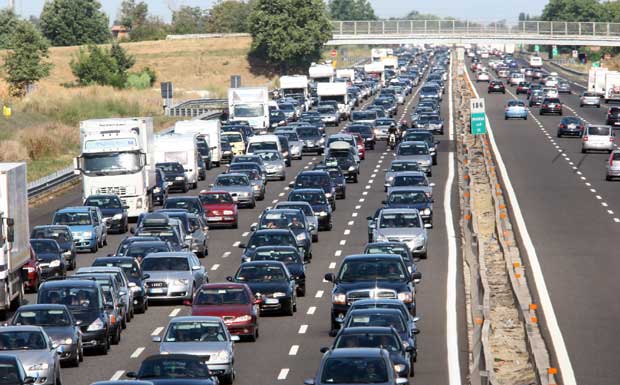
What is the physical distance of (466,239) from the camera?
48750mm

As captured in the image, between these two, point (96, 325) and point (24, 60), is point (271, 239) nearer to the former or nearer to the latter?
point (96, 325)

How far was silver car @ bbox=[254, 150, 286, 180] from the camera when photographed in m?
73.8

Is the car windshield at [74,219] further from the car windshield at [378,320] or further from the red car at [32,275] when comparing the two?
the car windshield at [378,320]

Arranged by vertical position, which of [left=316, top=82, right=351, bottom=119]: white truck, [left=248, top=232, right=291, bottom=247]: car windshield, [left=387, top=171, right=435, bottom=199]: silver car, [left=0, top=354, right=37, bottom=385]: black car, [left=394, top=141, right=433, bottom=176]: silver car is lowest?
[left=316, top=82, right=351, bottom=119]: white truck

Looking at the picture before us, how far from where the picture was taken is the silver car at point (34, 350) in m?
27.2

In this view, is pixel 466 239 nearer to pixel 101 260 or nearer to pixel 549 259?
pixel 549 259

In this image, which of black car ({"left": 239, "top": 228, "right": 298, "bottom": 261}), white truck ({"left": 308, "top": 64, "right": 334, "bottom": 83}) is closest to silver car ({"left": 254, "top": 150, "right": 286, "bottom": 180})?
black car ({"left": 239, "top": 228, "right": 298, "bottom": 261})

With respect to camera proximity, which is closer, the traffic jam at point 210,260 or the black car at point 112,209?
the traffic jam at point 210,260

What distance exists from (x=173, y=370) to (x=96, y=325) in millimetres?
7624

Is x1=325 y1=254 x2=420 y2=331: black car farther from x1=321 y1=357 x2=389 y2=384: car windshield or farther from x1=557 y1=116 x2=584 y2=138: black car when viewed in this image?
x1=557 y1=116 x2=584 y2=138: black car

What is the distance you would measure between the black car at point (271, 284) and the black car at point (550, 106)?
268 ft

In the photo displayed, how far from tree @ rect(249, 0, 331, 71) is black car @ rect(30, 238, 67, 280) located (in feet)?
457

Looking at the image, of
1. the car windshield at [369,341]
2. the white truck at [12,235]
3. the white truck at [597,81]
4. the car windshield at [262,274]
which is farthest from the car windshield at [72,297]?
the white truck at [597,81]

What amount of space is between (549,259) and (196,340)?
18.5 m
